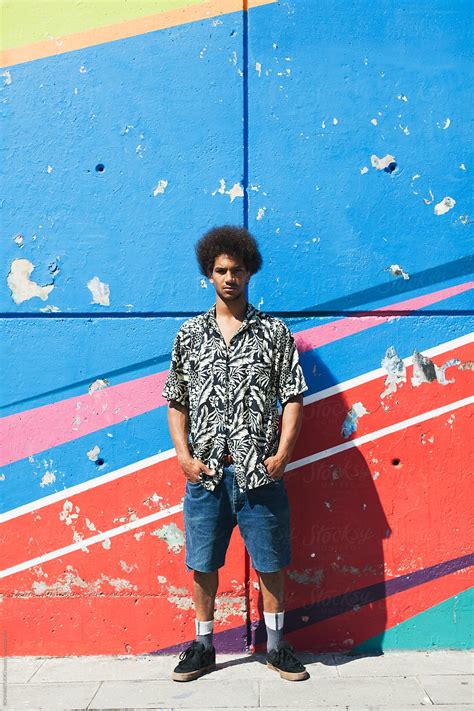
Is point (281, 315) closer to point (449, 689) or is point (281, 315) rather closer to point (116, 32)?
point (116, 32)

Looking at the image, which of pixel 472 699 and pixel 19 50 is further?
pixel 19 50

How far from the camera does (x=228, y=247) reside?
344 centimetres

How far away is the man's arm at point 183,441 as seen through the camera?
337 cm

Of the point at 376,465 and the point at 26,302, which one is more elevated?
the point at 26,302

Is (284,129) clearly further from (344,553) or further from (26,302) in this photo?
(344,553)

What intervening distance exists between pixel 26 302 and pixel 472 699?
276cm

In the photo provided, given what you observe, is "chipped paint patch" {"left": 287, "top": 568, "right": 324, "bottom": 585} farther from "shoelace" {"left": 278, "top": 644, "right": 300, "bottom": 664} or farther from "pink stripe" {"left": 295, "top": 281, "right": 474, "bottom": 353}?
"pink stripe" {"left": 295, "top": 281, "right": 474, "bottom": 353}

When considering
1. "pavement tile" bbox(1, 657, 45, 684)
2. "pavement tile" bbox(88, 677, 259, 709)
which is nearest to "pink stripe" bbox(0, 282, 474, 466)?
"pavement tile" bbox(1, 657, 45, 684)

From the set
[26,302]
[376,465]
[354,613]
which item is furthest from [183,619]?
[26,302]

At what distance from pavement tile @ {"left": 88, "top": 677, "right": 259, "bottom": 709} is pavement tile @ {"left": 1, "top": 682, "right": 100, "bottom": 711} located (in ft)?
0.19

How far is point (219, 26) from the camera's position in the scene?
3.74 meters

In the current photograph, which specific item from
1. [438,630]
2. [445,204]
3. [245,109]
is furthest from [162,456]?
[445,204]

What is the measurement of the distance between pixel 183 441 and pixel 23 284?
46.0 inches

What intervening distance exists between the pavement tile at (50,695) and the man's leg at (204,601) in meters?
0.52
